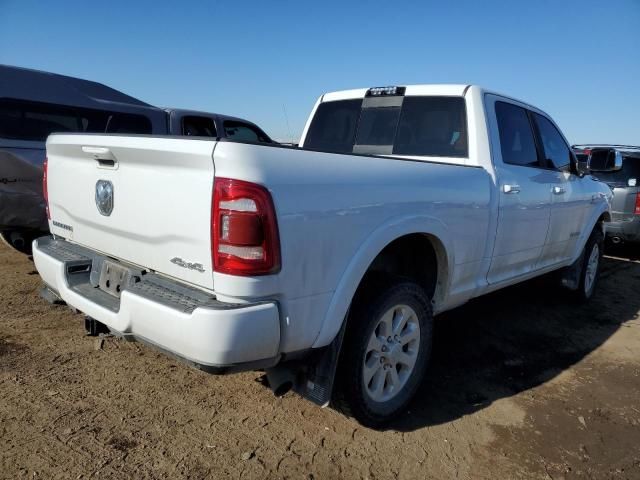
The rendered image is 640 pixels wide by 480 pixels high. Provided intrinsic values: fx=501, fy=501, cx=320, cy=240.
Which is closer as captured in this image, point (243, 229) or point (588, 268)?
point (243, 229)

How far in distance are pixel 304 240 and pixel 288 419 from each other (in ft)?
4.19

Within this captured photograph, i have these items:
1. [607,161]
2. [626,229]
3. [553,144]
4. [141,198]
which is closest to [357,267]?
[141,198]

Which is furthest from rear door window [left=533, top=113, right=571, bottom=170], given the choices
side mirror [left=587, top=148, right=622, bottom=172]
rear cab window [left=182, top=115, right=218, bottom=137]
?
rear cab window [left=182, top=115, right=218, bottom=137]

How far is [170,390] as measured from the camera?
309 centimetres

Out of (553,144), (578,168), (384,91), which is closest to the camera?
(384,91)

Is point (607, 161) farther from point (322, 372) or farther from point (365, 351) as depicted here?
point (322, 372)

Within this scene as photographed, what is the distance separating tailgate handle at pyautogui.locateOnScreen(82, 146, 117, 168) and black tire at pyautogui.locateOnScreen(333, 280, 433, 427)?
1.45 meters

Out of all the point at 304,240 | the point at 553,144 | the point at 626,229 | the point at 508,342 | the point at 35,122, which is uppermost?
the point at 553,144

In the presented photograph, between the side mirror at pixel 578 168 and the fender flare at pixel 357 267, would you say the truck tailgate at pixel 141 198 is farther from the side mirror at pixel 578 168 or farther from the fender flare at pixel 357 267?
the side mirror at pixel 578 168

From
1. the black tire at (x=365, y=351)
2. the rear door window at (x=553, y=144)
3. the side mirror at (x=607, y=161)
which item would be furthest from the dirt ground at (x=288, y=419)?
the side mirror at (x=607, y=161)

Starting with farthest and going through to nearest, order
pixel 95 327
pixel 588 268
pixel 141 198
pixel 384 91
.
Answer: pixel 588 268 < pixel 384 91 < pixel 95 327 < pixel 141 198

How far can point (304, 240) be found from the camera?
2.12 m

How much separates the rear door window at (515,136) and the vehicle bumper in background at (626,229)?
178 inches

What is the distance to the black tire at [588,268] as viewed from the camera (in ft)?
17.5
